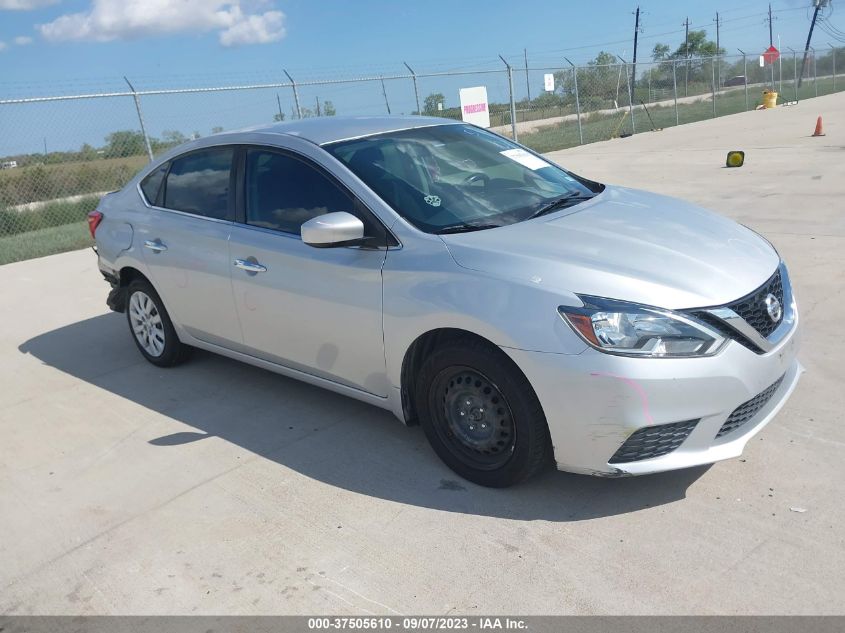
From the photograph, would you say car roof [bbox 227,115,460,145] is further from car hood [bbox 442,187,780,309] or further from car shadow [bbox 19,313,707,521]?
car shadow [bbox 19,313,707,521]

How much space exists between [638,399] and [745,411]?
0.59 meters

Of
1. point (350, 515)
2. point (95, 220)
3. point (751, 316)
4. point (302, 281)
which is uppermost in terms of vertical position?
point (95, 220)

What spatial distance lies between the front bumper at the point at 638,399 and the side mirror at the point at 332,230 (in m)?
1.03

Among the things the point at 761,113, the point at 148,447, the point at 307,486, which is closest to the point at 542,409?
the point at 307,486

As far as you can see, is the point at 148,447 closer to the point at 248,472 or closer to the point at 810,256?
the point at 248,472

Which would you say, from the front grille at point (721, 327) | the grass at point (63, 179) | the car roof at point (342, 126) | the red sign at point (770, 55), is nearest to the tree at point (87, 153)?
the grass at point (63, 179)

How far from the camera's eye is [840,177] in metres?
10.9

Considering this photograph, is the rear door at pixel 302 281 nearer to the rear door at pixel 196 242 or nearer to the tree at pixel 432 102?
the rear door at pixel 196 242

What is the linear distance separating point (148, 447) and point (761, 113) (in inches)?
1089

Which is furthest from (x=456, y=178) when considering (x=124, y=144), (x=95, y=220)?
(x=124, y=144)

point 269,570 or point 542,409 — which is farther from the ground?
point 542,409

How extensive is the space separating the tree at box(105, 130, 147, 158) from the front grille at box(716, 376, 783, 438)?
39.5 ft

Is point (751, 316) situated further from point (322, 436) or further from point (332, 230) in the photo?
point (322, 436)

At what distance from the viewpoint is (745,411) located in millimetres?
3330
